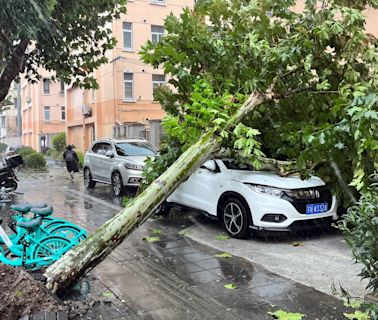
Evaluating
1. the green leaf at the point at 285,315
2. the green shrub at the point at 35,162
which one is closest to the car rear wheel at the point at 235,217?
the green leaf at the point at 285,315

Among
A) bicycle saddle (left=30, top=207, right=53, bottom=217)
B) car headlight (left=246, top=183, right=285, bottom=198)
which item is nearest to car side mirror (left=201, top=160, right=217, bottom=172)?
car headlight (left=246, top=183, right=285, bottom=198)

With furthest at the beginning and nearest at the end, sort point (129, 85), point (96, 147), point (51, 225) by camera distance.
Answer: point (129, 85)
point (96, 147)
point (51, 225)

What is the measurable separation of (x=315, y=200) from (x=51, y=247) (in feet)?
13.0

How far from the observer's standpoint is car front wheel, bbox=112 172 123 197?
12383 millimetres

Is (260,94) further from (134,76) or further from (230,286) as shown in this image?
(134,76)

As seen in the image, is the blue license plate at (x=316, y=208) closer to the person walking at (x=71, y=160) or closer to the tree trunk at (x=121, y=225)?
the tree trunk at (x=121, y=225)

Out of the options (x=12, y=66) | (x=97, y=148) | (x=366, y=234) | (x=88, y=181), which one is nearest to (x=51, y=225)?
(x=366, y=234)

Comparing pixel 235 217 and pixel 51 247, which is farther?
pixel 235 217

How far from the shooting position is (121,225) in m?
4.81

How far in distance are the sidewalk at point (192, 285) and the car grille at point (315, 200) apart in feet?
4.25

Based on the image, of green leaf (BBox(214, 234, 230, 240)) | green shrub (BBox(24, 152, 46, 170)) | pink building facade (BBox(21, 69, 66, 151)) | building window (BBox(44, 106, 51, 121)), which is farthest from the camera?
building window (BBox(44, 106, 51, 121))

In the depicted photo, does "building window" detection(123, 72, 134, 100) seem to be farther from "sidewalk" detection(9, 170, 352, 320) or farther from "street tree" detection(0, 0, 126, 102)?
"sidewalk" detection(9, 170, 352, 320)

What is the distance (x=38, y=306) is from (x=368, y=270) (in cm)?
279

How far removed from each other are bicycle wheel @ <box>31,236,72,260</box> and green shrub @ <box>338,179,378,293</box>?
3363mm
